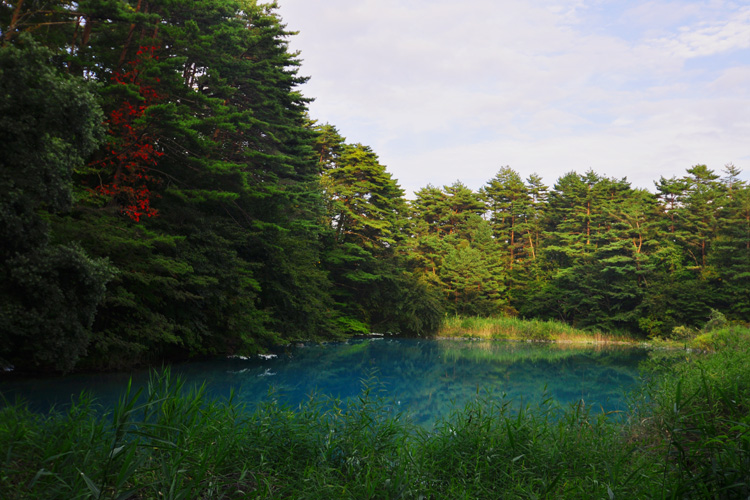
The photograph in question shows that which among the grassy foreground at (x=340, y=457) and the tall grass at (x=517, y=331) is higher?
the grassy foreground at (x=340, y=457)

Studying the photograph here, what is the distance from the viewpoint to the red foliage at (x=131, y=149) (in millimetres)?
9336

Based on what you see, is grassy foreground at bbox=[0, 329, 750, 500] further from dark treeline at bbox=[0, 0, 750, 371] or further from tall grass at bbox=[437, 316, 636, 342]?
tall grass at bbox=[437, 316, 636, 342]

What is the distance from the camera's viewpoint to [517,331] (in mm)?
24625

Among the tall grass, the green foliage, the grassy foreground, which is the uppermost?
the green foliage

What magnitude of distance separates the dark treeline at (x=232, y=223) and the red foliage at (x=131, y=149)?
0.06 meters

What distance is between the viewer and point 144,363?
10.6 meters

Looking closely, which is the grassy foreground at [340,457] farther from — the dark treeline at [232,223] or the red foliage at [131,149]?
the red foliage at [131,149]

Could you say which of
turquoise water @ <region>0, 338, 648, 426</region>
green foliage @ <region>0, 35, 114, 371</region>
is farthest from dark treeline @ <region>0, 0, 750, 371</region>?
turquoise water @ <region>0, 338, 648, 426</region>

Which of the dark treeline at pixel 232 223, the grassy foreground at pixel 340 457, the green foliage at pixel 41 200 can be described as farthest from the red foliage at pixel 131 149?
the grassy foreground at pixel 340 457

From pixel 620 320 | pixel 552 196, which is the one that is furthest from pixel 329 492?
pixel 552 196

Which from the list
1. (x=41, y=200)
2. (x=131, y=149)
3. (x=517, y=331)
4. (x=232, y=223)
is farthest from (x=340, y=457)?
(x=517, y=331)

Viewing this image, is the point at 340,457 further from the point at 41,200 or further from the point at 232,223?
the point at 232,223

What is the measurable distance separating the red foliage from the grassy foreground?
724 centimetres

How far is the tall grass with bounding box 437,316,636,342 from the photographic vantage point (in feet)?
80.2
